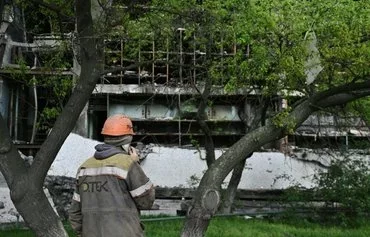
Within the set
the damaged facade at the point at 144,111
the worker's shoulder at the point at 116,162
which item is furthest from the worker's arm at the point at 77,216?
the damaged facade at the point at 144,111

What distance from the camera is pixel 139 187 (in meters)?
4.69

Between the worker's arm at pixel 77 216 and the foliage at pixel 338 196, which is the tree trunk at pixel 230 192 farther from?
the worker's arm at pixel 77 216

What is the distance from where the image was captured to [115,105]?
19.2 metres

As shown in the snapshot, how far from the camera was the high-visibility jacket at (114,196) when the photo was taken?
4.68 meters

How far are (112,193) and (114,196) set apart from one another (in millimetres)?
31

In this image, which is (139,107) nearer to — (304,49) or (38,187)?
(304,49)

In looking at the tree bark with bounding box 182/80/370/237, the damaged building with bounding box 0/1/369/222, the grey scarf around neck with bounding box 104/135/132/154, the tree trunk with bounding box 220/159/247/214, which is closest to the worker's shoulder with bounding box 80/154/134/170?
the grey scarf around neck with bounding box 104/135/132/154

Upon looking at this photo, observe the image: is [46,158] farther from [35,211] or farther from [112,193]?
[112,193]

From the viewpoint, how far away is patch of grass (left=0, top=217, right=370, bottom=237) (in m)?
10.2

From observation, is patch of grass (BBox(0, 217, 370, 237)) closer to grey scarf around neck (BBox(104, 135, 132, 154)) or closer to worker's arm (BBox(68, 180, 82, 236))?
worker's arm (BBox(68, 180, 82, 236))

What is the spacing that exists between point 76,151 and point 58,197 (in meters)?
2.72

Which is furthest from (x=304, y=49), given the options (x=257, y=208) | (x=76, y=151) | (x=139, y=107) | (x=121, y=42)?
(x=139, y=107)

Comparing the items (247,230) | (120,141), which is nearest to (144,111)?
(247,230)

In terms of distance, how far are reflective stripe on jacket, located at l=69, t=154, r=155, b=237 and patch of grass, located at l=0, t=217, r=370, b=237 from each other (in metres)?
5.29
